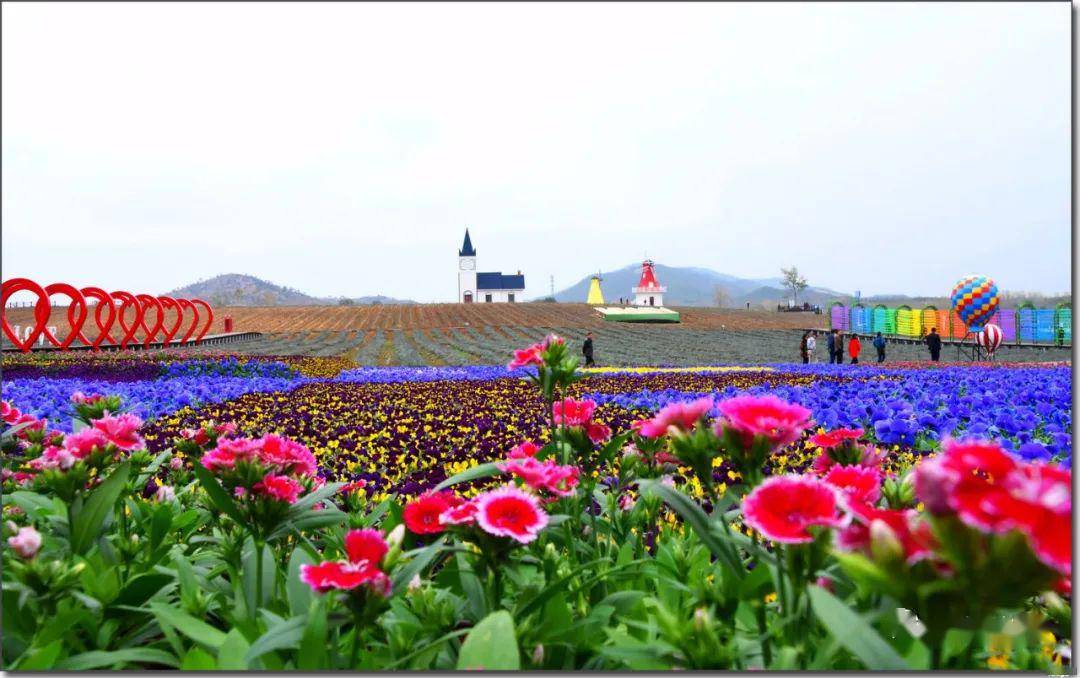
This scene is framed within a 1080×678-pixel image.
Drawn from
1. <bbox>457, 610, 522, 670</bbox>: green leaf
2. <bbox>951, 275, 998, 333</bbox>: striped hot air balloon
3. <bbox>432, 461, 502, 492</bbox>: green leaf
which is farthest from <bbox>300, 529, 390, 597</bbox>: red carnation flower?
<bbox>951, 275, 998, 333</bbox>: striped hot air balloon

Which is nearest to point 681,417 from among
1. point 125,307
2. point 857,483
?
point 857,483

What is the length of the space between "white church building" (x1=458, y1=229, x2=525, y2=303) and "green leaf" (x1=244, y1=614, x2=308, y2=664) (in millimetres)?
111062

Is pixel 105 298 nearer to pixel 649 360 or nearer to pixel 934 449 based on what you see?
pixel 649 360

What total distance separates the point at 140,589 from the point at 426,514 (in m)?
1.02

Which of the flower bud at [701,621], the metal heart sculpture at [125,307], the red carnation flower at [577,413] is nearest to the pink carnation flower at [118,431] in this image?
the red carnation flower at [577,413]

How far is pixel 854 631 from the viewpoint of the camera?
107cm

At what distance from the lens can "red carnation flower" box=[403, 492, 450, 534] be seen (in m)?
1.63

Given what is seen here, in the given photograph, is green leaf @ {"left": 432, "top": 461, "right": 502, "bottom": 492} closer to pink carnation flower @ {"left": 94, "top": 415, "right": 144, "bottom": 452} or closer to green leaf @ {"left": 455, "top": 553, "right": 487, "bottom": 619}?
green leaf @ {"left": 455, "top": 553, "right": 487, "bottom": 619}

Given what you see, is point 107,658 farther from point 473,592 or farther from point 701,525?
point 701,525

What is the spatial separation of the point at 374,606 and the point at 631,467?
3.61ft

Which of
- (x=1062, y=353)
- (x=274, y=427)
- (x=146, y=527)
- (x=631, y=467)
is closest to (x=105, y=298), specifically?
(x=274, y=427)

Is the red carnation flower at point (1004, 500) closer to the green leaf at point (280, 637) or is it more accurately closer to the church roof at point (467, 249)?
the green leaf at point (280, 637)

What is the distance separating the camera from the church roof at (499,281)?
11506cm

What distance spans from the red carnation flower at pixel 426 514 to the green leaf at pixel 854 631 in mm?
875
